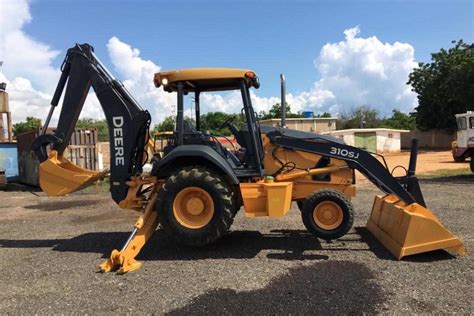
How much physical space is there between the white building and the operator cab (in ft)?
116

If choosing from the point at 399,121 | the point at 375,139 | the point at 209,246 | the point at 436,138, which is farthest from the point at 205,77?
the point at 399,121

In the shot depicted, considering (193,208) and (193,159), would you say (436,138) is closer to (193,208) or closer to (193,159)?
(193,159)

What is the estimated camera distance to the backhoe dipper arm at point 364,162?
21.9 feet

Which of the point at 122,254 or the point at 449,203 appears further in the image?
the point at 449,203

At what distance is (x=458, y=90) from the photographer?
113ft

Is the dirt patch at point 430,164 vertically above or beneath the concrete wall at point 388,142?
beneath

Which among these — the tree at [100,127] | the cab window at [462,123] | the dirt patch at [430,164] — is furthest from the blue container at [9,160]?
the cab window at [462,123]

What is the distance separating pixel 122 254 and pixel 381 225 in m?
3.98

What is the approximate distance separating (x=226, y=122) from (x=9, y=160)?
49.9 feet

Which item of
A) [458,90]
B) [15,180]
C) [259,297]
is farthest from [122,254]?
[458,90]

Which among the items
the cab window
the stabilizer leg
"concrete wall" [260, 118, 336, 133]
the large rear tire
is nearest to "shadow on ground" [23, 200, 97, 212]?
the stabilizer leg

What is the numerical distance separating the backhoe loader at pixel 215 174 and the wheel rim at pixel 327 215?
1cm

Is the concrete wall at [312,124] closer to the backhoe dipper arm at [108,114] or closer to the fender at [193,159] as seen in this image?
the backhoe dipper arm at [108,114]

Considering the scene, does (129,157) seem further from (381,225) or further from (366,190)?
(366,190)
